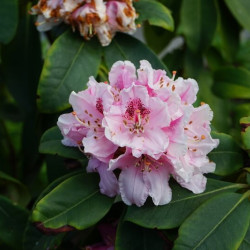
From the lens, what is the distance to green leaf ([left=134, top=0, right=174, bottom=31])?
1190 millimetres

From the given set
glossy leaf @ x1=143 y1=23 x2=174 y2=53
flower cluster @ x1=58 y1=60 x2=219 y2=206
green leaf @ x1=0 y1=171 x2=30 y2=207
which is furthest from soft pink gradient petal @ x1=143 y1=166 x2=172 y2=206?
glossy leaf @ x1=143 y1=23 x2=174 y2=53

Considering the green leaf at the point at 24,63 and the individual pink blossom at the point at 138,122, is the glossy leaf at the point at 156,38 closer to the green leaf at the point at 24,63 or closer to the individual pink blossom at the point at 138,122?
the green leaf at the point at 24,63

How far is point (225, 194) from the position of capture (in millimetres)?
895

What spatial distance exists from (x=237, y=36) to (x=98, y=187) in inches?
33.7

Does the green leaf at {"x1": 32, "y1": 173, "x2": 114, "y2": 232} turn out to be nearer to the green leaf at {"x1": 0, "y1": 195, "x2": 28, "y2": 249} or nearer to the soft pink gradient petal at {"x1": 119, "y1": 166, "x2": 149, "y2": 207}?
the soft pink gradient petal at {"x1": 119, "y1": 166, "x2": 149, "y2": 207}

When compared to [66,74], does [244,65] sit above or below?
below

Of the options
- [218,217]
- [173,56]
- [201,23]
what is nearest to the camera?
[218,217]

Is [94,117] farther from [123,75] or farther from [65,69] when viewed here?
[65,69]

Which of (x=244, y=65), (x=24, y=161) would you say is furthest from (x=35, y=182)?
(x=244, y=65)

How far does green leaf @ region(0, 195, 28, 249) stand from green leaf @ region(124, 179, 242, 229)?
39cm

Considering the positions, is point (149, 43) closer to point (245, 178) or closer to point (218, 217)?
point (245, 178)

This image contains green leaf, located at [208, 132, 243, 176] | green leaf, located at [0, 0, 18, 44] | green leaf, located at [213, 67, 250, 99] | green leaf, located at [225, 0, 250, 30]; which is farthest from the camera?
green leaf, located at [213, 67, 250, 99]

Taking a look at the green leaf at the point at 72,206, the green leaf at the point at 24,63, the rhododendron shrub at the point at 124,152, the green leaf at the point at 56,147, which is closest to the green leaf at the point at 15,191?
the rhododendron shrub at the point at 124,152

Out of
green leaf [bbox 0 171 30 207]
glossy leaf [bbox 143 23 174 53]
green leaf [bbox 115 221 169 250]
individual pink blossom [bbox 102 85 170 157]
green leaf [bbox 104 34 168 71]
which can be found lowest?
green leaf [bbox 0 171 30 207]
